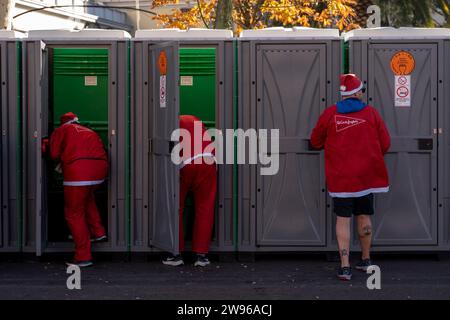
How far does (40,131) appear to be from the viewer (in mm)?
7426

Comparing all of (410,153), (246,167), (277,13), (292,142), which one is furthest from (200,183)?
(277,13)

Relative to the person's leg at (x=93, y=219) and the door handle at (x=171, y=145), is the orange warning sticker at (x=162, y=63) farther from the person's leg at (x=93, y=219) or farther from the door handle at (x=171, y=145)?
the person's leg at (x=93, y=219)

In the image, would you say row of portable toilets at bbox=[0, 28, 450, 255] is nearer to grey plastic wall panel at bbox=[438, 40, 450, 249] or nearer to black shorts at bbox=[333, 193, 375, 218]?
grey plastic wall panel at bbox=[438, 40, 450, 249]

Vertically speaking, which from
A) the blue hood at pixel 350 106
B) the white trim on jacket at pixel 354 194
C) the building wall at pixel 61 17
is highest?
the building wall at pixel 61 17

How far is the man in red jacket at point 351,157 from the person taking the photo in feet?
23.1

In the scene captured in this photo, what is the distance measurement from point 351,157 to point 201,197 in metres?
Result: 1.57

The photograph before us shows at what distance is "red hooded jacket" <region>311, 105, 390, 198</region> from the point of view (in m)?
7.03

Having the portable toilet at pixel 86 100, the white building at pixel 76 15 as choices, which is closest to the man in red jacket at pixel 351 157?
the portable toilet at pixel 86 100

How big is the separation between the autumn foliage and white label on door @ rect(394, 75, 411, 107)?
10.7 meters

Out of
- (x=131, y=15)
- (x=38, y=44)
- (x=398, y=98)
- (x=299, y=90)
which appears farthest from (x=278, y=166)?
(x=131, y=15)

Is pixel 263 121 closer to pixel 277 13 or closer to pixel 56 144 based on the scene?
pixel 56 144

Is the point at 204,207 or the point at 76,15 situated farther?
Answer: the point at 76,15

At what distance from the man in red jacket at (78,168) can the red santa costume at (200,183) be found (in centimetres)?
82

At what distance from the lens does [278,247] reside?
8008mm
